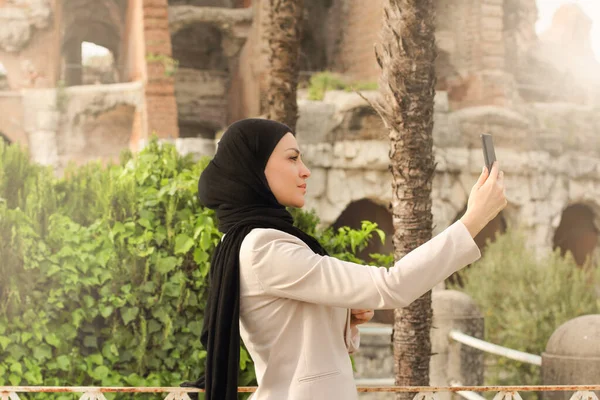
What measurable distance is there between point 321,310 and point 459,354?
550 cm

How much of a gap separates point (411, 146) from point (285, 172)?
3241 mm

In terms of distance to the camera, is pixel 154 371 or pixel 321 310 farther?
pixel 154 371

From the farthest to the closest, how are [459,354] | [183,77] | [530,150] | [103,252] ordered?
[183,77], [530,150], [459,354], [103,252]

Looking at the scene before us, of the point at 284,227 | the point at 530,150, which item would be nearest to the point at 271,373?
the point at 284,227

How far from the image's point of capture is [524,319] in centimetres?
1064


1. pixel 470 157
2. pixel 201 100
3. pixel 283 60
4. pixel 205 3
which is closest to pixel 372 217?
pixel 470 157

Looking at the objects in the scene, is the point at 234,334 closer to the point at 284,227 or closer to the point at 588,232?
the point at 284,227

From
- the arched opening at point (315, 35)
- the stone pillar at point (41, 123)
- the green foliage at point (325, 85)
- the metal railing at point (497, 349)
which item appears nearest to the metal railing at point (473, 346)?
the metal railing at point (497, 349)

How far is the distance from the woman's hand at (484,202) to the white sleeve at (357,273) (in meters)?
0.04

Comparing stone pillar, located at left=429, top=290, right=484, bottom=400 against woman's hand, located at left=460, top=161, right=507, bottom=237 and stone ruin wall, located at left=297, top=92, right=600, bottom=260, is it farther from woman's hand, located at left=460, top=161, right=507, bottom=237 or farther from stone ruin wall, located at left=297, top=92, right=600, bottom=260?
stone ruin wall, located at left=297, top=92, right=600, bottom=260

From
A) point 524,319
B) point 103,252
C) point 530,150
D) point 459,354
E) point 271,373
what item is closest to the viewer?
point 271,373

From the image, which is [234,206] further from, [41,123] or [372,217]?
[372,217]

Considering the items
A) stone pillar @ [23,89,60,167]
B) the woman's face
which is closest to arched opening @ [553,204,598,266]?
stone pillar @ [23,89,60,167]

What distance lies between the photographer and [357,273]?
229 centimetres
